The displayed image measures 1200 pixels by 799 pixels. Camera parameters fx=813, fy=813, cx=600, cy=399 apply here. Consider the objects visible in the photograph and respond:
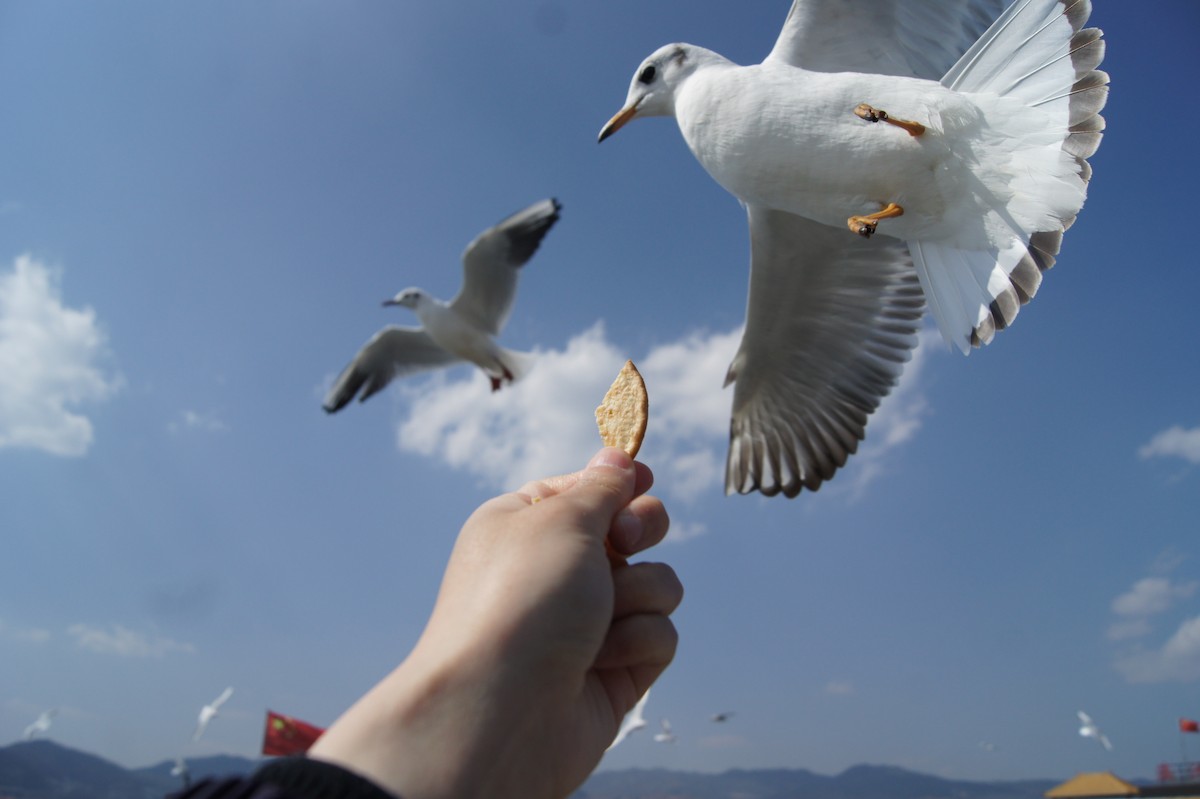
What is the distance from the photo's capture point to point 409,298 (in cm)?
1018

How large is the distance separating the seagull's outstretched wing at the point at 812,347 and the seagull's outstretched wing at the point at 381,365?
6514mm

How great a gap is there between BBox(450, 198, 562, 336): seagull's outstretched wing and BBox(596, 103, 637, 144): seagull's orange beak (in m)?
5.10

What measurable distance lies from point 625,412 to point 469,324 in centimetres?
820

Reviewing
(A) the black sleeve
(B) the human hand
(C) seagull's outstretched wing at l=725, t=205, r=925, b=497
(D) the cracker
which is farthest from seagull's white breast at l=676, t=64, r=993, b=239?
(A) the black sleeve

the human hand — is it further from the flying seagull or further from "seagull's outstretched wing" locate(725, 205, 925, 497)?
"seagull's outstretched wing" locate(725, 205, 925, 497)

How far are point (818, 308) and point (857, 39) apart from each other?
47.1 inches

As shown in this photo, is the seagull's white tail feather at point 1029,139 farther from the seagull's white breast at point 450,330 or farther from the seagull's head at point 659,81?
the seagull's white breast at point 450,330

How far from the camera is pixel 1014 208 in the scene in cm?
232

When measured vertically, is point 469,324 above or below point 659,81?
above

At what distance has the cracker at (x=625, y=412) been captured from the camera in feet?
4.26

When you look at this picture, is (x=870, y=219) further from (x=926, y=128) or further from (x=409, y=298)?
(x=409, y=298)

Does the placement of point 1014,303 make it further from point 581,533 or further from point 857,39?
point 581,533

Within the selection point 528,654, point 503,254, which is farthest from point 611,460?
point 503,254

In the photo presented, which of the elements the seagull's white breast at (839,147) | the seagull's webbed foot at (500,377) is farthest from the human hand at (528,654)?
the seagull's webbed foot at (500,377)
